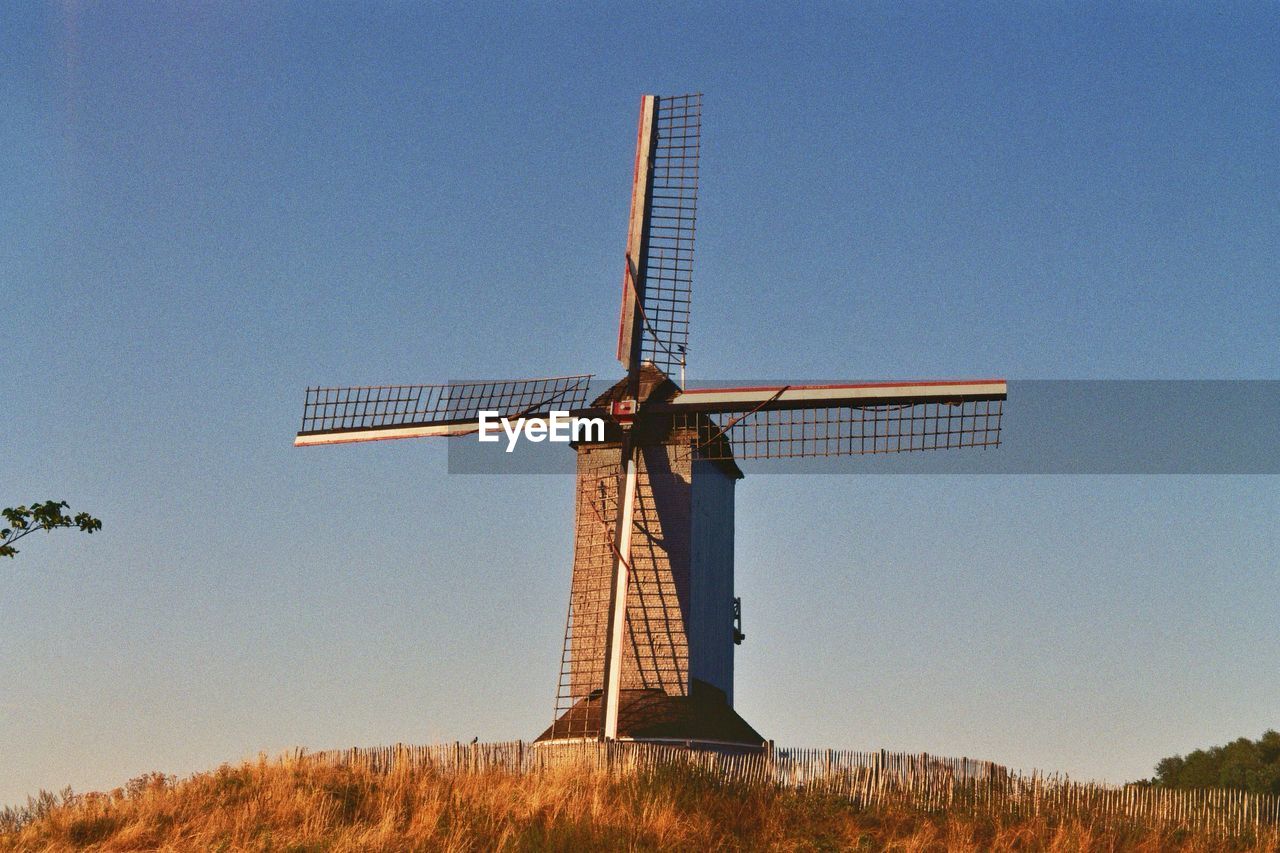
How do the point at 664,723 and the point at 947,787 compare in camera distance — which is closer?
the point at 947,787

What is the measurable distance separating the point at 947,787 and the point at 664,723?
690cm

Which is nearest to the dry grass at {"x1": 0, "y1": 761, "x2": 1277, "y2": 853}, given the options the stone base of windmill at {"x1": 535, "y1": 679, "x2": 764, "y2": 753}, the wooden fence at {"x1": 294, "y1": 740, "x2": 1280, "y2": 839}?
the wooden fence at {"x1": 294, "y1": 740, "x2": 1280, "y2": 839}

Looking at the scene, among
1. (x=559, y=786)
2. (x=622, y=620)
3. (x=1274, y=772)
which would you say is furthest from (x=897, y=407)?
(x=1274, y=772)

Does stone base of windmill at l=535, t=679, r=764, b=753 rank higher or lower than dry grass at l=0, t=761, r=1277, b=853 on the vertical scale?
higher

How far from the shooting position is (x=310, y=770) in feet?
75.9

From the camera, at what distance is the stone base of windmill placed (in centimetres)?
2703

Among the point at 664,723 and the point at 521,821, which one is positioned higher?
the point at 664,723

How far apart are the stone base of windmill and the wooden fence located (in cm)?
309

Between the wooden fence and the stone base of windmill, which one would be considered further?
the stone base of windmill

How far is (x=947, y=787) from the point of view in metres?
21.6

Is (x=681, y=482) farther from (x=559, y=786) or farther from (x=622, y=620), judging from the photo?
(x=559, y=786)

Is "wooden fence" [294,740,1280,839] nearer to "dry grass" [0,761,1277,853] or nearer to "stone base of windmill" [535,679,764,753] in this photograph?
"dry grass" [0,761,1277,853]

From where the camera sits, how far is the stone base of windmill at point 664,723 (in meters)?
27.0

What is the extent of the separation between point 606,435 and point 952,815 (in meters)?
11.1
